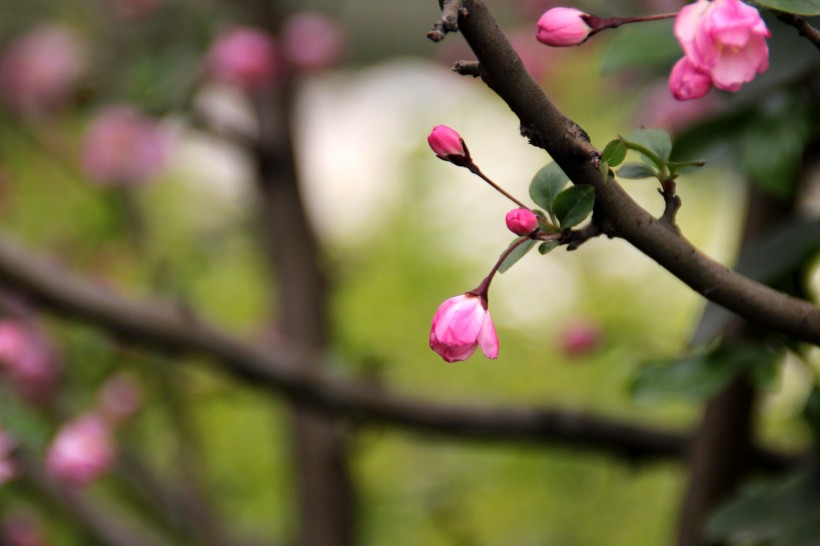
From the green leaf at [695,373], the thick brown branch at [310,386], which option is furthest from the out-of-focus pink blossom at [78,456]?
the green leaf at [695,373]

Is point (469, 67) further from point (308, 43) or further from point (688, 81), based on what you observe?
point (308, 43)

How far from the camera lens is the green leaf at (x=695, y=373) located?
662 mm

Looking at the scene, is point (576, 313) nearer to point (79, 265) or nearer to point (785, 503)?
point (79, 265)

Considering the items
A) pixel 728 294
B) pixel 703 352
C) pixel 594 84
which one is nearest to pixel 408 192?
pixel 594 84

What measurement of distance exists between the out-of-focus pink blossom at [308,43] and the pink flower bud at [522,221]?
1.21 metres

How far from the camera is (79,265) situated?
1851 millimetres

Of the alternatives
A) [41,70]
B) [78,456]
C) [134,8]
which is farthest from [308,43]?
[78,456]

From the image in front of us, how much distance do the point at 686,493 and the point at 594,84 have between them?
1.34m

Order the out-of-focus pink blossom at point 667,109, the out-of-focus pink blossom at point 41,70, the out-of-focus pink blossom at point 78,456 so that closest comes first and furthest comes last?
the out-of-focus pink blossom at point 78,456 → the out-of-focus pink blossom at point 667,109 → the out-of-focus pink blossom at point 41,70

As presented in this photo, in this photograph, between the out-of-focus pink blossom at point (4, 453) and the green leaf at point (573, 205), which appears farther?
the out-of-focus pink blossom at point (4, 453)

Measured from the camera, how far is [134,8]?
67.1 inches

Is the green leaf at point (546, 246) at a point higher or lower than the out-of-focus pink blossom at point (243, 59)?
higher

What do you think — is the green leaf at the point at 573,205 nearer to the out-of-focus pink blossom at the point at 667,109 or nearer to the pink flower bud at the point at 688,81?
the pink flower bud at the point at 688,81

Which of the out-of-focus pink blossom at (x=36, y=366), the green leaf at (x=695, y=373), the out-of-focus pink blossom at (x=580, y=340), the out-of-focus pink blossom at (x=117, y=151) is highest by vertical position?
the green leaf at (x=695, y=373)
